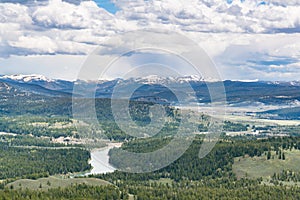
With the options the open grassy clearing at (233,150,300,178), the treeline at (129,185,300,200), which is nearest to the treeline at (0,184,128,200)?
the treeline at (129,185,300,200)

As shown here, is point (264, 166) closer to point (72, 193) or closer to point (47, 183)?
point (72, 193)

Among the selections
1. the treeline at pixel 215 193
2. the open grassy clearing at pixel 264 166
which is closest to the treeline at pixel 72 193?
the treeline at pixel 215 193

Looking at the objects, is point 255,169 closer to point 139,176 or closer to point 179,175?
point 179,175

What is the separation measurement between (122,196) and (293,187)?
53.0m

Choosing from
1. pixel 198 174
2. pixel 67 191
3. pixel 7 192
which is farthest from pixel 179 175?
pixel 7 192

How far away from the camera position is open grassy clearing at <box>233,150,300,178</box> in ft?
611

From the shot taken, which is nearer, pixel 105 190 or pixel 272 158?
pixel 105 190

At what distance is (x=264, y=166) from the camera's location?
192m

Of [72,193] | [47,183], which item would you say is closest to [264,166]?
[72,193]

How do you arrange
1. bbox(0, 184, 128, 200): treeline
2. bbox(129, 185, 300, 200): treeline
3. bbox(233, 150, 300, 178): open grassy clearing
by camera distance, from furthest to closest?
bbox(233, 150, 300, 178): open grassy clearing < bbox(129, 185, 300, 200): treeline < bbox(0, 184, 128, 200): treeline

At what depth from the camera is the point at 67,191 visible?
5945 inches

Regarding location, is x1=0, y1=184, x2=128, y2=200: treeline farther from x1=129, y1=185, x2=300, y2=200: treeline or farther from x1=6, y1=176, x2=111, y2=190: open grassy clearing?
x1=6, y1=176, x2=111, y2=190: open grassy clearing

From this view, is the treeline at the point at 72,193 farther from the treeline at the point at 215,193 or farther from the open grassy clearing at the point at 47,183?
the open grassy clearing at the point at 47,183

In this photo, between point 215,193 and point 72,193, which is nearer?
point 72,193
